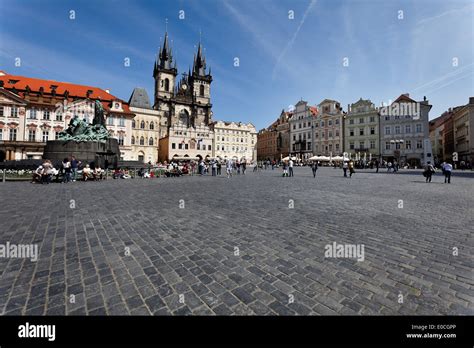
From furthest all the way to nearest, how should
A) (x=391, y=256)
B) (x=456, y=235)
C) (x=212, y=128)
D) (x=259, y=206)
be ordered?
1. (x=212, y=128)
2. (x=259, y=206)
3. (x=456, y=235)
4. (x=391, y=256)

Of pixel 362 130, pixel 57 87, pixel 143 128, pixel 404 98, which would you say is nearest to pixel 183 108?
pixel 143 128

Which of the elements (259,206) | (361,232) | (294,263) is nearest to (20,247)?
(294,263)

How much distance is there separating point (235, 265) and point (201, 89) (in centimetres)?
8898

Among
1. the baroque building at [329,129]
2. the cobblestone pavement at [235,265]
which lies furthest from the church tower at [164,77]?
the cobblestone pavement at [235,265]

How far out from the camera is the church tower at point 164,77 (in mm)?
75500

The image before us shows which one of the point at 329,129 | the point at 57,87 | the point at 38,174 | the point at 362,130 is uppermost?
the point at 57,87

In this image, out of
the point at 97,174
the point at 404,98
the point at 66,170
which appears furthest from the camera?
the point at 404,98

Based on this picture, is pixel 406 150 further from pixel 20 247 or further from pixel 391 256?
pixel 20 247

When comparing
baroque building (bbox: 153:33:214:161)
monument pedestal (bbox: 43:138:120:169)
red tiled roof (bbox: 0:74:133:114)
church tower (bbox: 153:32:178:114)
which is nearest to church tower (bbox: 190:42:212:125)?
baroque building (bbox: 153:33:214:161)

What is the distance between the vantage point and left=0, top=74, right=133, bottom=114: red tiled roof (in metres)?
47.0

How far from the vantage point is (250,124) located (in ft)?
293

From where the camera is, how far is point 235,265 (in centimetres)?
317

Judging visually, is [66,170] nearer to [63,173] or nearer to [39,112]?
[63,173]
